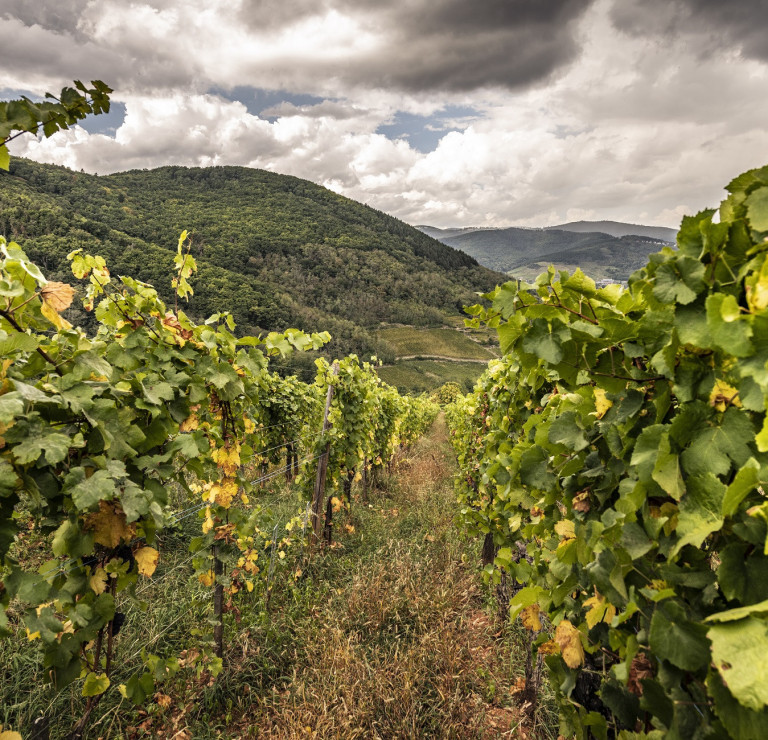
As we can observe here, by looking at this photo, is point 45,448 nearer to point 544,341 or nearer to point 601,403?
point 544,341

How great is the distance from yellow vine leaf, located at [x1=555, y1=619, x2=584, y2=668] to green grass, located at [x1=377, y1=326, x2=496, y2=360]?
82.3 m

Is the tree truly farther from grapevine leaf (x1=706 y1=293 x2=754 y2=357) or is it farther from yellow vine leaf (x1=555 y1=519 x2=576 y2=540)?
yellow vine leaf (x1=555 y1=519 x2=576 y2=540)

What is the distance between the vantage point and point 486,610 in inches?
184

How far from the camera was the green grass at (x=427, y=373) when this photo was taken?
65562mm

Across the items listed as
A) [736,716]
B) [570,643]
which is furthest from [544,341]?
[570,643]

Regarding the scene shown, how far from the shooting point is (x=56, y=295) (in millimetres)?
1639

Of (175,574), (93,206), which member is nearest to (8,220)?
(93,206)

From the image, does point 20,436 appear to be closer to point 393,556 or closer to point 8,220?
point 393,556

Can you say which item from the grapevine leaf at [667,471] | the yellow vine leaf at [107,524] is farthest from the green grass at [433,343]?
the grapevine leaf at [667,471]

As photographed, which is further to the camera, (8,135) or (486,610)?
(486,610)

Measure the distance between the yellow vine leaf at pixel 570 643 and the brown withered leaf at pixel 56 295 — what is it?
2267 mm

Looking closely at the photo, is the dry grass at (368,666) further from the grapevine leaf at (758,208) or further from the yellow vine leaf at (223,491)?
the grapevine leaf at (758,208)

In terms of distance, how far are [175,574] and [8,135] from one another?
4.80m

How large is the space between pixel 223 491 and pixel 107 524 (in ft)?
4.33
